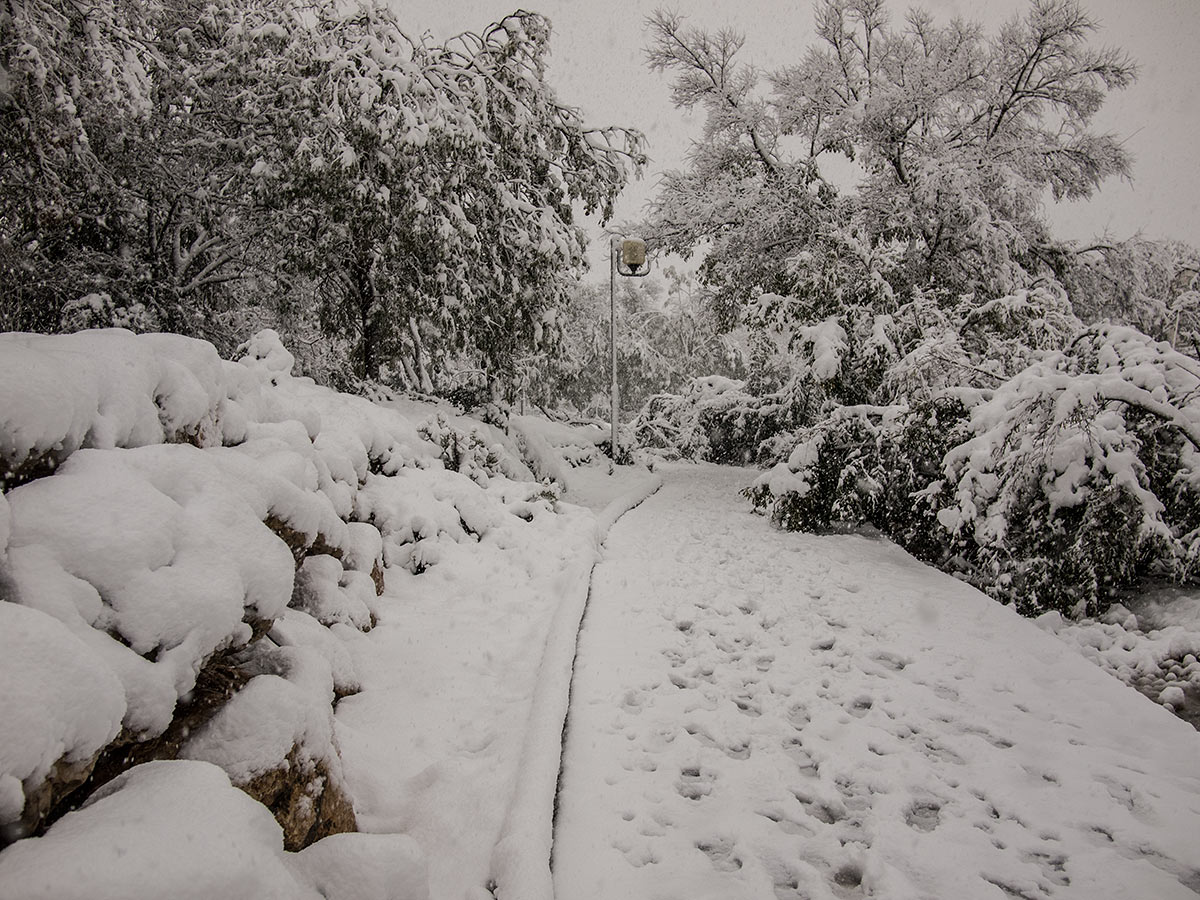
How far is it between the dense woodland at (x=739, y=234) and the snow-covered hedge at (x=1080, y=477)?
0.03 metres

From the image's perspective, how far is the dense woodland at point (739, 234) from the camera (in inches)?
213

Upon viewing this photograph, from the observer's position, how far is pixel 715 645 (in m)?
4.48

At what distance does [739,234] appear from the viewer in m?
13.9

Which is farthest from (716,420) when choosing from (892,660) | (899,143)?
(892,660)

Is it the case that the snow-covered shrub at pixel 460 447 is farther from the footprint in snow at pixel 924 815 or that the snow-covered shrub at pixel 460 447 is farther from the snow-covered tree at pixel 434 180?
the footprint in snow at pixel 924 815

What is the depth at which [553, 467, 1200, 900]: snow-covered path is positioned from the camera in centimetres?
236

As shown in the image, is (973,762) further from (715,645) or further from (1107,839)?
(715,645)

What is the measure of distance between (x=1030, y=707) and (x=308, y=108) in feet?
34.2

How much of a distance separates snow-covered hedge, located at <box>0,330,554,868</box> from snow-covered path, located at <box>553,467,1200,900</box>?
4.15 feet

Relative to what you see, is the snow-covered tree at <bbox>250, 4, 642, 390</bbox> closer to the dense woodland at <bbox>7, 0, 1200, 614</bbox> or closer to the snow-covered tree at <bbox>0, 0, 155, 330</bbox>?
the dense woodland at <bbox>7, 0, 1200, 614</bbox>

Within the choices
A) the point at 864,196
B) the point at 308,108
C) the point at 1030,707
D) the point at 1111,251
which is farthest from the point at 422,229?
the point at 1111,251

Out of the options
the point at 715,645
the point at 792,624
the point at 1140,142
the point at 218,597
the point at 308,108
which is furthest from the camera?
the point at 1140,142

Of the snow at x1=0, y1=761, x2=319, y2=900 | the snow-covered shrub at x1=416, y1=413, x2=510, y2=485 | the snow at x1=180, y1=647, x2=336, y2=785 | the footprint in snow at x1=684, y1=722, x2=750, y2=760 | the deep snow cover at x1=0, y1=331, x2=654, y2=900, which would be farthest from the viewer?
the snow-covered shrub at x1=416, y1=413, x2=510, y2=485

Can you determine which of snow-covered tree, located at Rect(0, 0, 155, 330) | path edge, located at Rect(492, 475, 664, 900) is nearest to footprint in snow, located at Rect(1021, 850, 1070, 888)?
path edge, located at Rect(492, 475, 664, 900)
